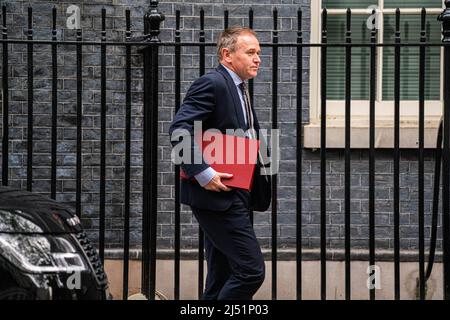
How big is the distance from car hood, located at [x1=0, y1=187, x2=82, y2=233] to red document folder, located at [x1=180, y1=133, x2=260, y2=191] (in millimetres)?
1177

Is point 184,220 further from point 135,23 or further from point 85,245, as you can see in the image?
point 85,245

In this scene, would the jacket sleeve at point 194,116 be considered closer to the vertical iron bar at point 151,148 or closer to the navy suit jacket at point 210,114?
the navy suit jacket at point 210,114

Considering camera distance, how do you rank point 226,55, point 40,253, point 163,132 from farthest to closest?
point 163,132 → point 226,55 → point 40,253

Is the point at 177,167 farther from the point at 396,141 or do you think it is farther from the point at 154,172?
the point at 396,141

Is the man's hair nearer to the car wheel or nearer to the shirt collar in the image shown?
the shirt collar

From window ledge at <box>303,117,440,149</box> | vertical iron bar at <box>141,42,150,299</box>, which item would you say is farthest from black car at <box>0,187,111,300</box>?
window ledge at <box>303,117,440,149</box>

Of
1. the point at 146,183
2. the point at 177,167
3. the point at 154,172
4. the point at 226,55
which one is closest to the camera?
the point at 226,55

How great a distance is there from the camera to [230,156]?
21.9ft

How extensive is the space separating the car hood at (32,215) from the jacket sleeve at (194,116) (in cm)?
100

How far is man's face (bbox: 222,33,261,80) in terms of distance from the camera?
266 inches

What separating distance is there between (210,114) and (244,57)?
0.40 metres

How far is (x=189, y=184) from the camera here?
6.72 m

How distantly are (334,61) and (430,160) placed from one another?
1.13m

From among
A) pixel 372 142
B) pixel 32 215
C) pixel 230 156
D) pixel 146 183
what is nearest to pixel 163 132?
pixel 146 183
